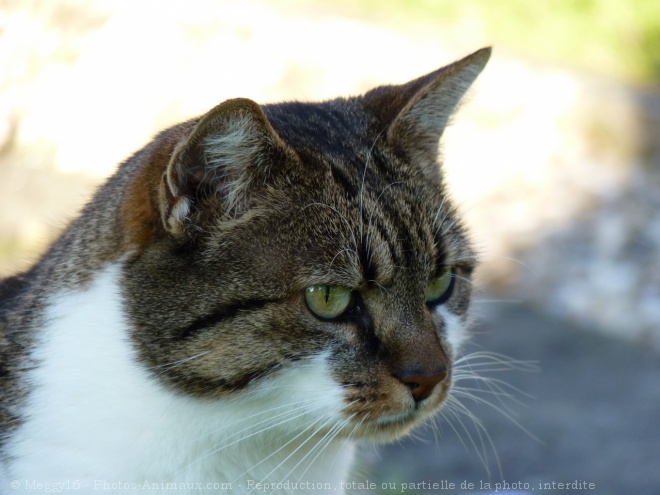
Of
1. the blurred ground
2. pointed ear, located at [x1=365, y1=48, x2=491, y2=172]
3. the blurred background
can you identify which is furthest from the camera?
the blurred background

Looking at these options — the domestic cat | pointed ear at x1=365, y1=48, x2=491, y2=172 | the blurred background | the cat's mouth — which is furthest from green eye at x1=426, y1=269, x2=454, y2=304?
the blurred background

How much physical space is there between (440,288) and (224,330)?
0.72 m

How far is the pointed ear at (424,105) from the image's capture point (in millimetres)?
2723

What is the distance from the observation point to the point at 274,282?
2.31m

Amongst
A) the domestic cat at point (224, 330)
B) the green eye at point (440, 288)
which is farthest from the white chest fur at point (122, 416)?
the green eye at point (440, 288)

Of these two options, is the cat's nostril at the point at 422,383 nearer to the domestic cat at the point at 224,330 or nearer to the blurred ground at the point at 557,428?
the domestic cat at the point at 224,330

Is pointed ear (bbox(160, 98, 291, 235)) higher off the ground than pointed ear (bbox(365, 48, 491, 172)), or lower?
lower

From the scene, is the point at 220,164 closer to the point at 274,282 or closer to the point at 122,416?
the point at 274,282

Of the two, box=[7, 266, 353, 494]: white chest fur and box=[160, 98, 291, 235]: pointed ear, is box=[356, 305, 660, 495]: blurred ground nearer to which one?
box=[7, 266, 353, 494]: white chest fur

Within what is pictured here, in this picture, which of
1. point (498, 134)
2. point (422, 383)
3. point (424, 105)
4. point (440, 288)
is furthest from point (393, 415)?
point (498, 134)

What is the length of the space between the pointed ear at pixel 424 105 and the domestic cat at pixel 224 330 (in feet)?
1.14

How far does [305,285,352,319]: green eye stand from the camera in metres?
2.30

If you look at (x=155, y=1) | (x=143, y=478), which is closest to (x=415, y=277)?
(x=143, y=478)

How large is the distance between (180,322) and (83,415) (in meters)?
0.39
